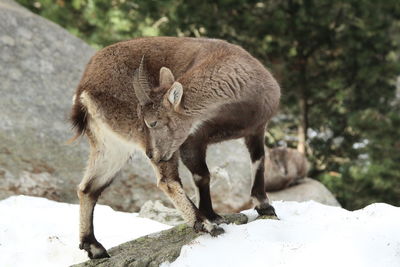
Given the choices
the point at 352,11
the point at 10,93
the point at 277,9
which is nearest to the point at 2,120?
the point at 10,93

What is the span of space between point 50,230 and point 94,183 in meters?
1.80

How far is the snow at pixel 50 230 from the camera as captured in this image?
6.18 metres

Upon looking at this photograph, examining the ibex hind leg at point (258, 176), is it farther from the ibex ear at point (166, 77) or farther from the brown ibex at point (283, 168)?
the brown ibex at point (283, 168)

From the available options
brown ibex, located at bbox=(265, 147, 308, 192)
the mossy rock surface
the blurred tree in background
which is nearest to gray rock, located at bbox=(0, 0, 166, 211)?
the blurred tree in background

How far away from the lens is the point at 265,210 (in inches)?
218

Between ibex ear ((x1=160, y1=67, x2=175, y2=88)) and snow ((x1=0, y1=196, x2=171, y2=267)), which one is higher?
ibex ear ((x1=160, y1=67, x2=175, y2=88))

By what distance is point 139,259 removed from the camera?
4.64 meters

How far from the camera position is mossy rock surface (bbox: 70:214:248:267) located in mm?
4578

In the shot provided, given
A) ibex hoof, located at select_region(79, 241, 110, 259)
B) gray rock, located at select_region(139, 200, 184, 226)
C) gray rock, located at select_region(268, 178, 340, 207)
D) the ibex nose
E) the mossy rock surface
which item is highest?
the ibex nose

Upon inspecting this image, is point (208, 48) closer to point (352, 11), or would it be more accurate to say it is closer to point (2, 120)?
point (2, 120)

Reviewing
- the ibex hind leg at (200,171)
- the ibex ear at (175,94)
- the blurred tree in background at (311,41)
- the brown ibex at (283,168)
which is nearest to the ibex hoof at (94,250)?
the ibex hind leg at (200,171)

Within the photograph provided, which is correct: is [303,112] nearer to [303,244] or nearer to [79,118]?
[79,118]

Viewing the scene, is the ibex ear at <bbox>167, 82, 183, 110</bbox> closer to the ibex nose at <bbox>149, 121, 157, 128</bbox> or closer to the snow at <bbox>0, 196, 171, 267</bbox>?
the ibex nose at <bbox>149, 121, 157, 128</bbox>

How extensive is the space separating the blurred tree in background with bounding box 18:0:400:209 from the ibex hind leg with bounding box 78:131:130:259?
6069 mm
